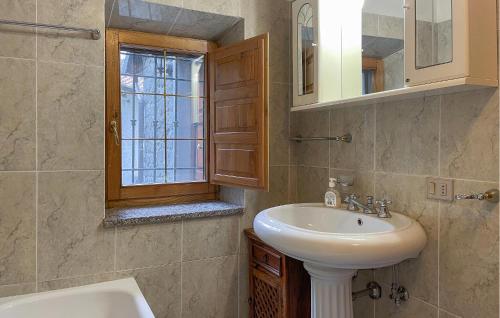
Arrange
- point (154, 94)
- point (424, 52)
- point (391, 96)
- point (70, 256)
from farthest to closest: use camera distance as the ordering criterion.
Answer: point (154, 94) → point (70, 256) → point (391, 96) → point (424, 52)

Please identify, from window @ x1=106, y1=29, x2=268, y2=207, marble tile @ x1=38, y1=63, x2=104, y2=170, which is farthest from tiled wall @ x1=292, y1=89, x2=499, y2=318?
marble tile @ x1=38, y1=63, x2=104, y2=170

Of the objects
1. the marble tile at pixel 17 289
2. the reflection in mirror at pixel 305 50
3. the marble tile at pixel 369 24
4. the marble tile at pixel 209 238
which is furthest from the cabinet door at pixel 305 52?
the marble tile at pixel 17 289

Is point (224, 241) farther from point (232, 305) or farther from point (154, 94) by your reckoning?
point (154, 94)

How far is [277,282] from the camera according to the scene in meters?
1.88

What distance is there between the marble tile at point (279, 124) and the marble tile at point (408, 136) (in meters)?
0.70

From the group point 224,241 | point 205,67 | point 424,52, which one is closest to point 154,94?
point 205,67

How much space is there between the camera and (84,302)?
1729mm

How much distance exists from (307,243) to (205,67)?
1544 mm

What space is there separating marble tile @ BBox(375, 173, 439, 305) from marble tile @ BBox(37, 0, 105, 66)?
1549 millimetres

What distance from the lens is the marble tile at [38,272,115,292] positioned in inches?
67.9

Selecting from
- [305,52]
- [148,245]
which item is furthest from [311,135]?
[148,245]

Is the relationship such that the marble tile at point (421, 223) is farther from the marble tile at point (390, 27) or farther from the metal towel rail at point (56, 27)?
the metal towel rail at point (56, 27)

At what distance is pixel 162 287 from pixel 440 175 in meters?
1.49

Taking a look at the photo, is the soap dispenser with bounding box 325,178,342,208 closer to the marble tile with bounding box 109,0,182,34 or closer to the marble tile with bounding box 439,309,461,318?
the marble tile with bounding box 439,309,461,318
